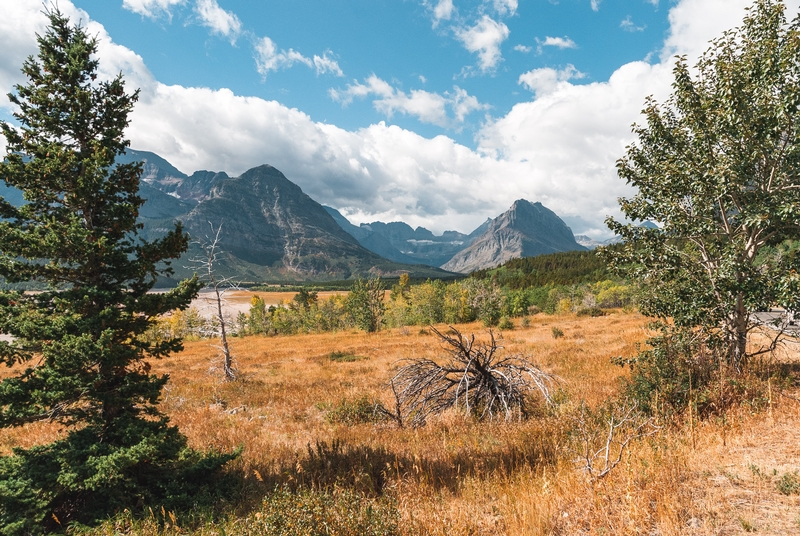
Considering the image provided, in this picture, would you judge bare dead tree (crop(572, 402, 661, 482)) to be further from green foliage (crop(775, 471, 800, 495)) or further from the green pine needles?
the green pine needles

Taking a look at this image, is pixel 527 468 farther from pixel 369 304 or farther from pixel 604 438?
pixel 369 304

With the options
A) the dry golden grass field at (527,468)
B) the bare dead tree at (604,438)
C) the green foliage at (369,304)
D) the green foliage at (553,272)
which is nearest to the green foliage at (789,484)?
the dry golden grass field at (527,468)

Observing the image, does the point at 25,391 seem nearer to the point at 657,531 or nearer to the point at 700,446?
the point at 657,531

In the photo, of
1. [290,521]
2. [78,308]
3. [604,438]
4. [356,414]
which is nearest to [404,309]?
[356,414]

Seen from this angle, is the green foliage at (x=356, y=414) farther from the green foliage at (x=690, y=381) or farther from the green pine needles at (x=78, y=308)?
the green foliage at (x=690, y=381)

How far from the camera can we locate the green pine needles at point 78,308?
14.6ft

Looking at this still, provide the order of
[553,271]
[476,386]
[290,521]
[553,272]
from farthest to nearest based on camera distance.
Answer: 1. [553,271]
2. [553,272]
3. [476,386]
4. [290,521]

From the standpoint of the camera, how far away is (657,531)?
11.4 ft

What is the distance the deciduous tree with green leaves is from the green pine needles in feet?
32.6

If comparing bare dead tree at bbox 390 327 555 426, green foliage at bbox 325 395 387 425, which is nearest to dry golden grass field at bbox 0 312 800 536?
green foliage at bbox 325 395 387 425

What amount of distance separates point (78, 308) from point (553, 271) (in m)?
138

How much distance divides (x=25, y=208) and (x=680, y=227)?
11969 mm

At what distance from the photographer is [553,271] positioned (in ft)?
420

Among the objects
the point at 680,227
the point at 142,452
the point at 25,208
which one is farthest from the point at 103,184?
the point at 680,227
